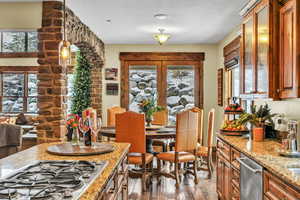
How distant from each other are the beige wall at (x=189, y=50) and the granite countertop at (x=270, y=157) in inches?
180

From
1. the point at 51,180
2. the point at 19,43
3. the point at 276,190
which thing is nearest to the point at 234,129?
the point at 276,190

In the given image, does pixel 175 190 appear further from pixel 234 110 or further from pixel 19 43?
pixel 19 43

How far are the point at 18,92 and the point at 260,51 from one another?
8.91 metres

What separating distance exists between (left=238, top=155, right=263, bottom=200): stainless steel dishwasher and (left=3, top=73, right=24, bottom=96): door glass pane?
910 cm

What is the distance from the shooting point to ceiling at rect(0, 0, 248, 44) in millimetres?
4633

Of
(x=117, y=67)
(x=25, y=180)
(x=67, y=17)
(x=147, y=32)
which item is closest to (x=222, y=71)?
(x=147, y=32)

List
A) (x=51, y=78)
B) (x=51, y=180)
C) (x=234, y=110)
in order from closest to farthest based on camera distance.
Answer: (x=51, y=180), (x=234, y=110), (x=51, y=78)

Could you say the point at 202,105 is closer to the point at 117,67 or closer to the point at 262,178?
Answer: the point at 117,67

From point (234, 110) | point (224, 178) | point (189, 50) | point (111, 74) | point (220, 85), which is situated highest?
point (189, 50)

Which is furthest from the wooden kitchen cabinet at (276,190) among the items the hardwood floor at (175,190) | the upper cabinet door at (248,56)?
the hardwood floor at (175,190)

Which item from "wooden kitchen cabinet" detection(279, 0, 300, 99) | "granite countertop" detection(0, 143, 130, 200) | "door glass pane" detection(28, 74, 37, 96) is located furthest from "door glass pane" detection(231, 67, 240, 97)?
"door glass pane" detection(28, 74, 37, 96)

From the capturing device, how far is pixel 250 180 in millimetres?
2572

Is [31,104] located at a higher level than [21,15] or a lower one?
lower

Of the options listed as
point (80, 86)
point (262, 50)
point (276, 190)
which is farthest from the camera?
point (80, 86)
